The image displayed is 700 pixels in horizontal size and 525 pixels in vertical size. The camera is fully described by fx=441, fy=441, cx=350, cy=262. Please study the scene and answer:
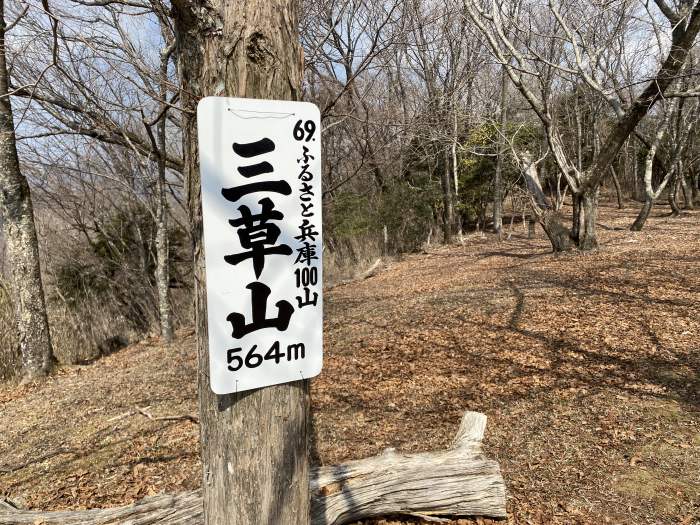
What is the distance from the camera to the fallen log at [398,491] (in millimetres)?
2234

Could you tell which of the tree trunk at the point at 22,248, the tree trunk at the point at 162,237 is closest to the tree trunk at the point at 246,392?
the tree trunk at the point at 162,237

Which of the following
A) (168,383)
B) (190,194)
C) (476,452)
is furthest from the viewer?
(168,383)

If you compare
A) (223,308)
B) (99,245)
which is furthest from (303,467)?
(99,245)

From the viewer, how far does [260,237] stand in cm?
138

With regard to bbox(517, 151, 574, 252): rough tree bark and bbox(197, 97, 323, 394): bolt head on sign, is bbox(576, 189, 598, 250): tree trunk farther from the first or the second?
bbox(197, 97, 323, 394): bolt head on sign

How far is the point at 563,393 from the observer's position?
12.1ft

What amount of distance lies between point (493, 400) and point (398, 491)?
5.59ft

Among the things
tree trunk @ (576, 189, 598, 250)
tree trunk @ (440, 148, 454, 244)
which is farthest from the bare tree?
tree trunk @ (440, 148, 454, 244)

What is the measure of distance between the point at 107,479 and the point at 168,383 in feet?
6.18

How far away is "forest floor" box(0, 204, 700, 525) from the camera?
273cm

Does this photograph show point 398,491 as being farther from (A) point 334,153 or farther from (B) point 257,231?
(A) point 334,153

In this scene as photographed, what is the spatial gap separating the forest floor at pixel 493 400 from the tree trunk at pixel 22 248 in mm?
444

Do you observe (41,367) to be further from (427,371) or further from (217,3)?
(217,3)

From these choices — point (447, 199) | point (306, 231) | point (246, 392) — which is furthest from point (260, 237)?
point (447, 199)
